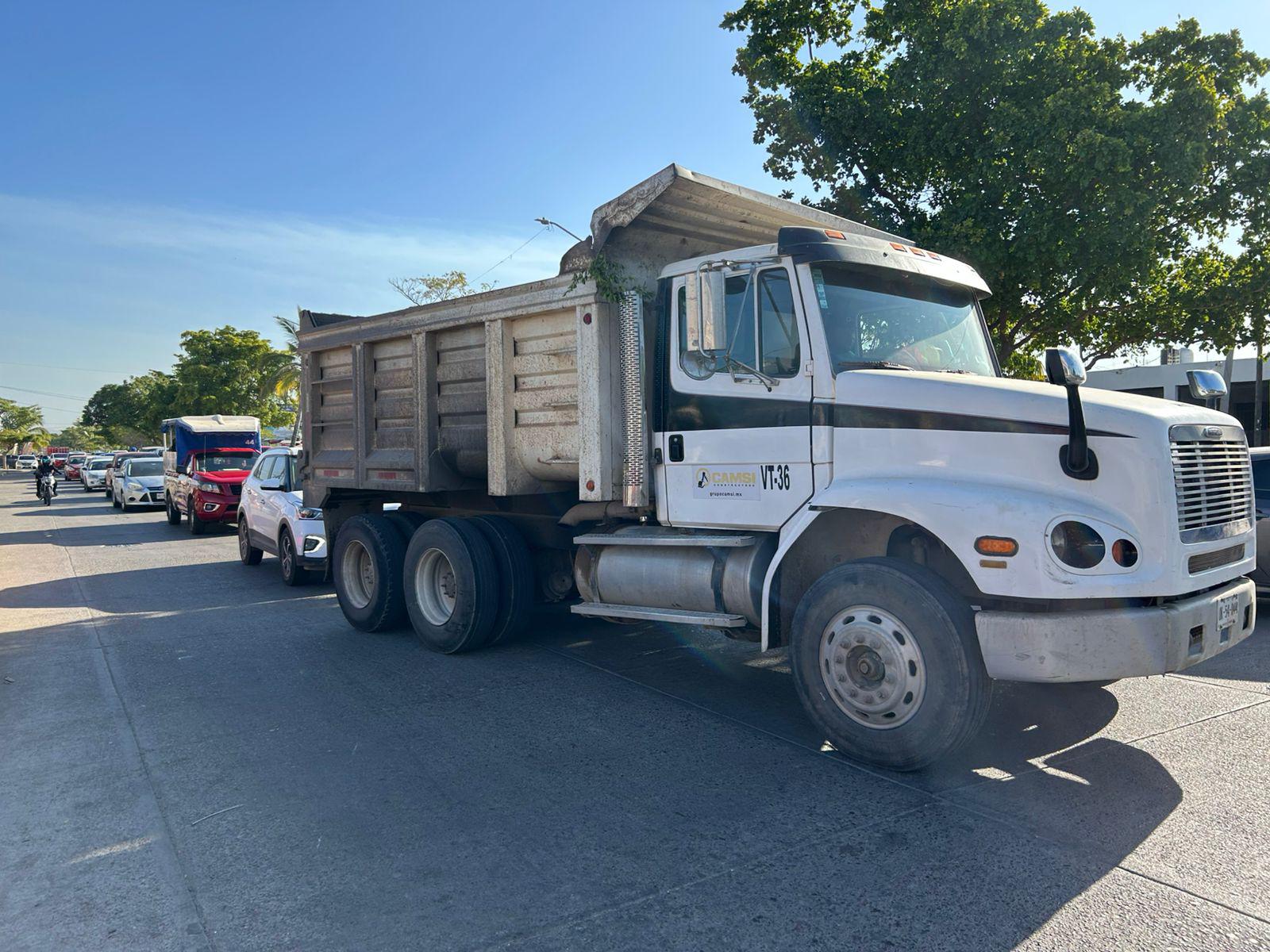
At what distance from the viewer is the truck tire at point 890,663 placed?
4516 mm

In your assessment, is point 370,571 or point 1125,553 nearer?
point 1125,553

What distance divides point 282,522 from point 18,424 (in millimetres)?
143746

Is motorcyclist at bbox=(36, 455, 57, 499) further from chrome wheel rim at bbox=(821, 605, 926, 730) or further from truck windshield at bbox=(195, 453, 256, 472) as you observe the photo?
chrome wheel rim at bbox=(821, 605, 926, 730)

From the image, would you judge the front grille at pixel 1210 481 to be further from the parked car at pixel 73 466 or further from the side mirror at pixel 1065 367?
the parked car at pixel 73 466

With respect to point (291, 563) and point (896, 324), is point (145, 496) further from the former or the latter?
point (896, 324)

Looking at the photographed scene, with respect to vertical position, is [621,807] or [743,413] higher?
[743,413]

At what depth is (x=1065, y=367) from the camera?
4.28 metres

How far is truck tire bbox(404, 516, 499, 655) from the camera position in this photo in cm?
758

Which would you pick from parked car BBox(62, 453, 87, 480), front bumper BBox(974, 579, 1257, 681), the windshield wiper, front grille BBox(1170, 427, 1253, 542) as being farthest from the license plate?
parked car BBox(62, 453, 87, 480)

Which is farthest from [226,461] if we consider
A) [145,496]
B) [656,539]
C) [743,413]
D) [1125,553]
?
[1125,553]

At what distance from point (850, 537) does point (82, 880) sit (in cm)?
410

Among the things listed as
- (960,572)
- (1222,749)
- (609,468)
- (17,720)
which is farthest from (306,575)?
(1222,749)

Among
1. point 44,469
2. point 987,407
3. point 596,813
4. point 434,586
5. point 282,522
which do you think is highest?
point 44,469

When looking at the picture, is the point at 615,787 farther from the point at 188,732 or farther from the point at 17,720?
the point at 17,720
